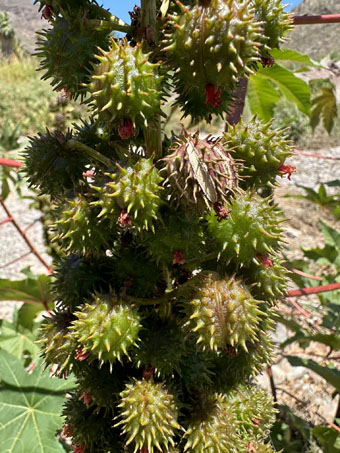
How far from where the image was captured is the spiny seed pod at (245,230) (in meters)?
1.12

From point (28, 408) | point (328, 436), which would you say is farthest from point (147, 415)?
point (328, 436)

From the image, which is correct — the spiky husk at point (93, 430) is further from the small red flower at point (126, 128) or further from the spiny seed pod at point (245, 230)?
the small red flower at point (126, 128)

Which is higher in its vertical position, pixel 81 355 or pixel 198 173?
pixel 198 173

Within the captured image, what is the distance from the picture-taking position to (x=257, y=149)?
1.19 m

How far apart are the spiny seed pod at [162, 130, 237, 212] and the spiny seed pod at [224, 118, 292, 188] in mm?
133

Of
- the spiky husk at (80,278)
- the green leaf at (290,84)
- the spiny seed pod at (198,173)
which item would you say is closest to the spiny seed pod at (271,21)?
the spiny seed pod at (198,173)

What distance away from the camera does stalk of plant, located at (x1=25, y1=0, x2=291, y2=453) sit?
1.01m

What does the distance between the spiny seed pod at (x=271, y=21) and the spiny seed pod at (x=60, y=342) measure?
90 cm

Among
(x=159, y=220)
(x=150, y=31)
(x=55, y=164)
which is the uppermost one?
(x=150, y=31)

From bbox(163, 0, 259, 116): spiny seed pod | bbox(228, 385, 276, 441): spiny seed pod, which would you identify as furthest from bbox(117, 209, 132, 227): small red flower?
bbox(228, 385, 276, 441): spiny seed pod

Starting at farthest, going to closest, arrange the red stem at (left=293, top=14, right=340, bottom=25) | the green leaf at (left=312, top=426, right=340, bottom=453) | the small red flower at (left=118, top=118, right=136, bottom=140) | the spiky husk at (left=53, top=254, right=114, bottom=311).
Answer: the green leaf at (left=312, top=426, right=340, bottom=453) → the red stem at (left=293, top=14, right=340, bottom=25) → the spiky husk at (left=53, top=254, right=114, bottom=311) → the small red flower at (left=118, top=118, right=136, bottom=140)

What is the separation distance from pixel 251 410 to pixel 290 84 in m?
1.98

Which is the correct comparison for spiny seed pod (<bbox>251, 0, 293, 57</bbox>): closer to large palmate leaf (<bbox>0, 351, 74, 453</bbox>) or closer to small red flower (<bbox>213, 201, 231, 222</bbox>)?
Result: small red flower (<bbox>213, 201, 231, 222</bbox>)

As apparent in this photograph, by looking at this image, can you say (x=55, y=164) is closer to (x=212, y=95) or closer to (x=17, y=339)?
(x=212, y=95)
